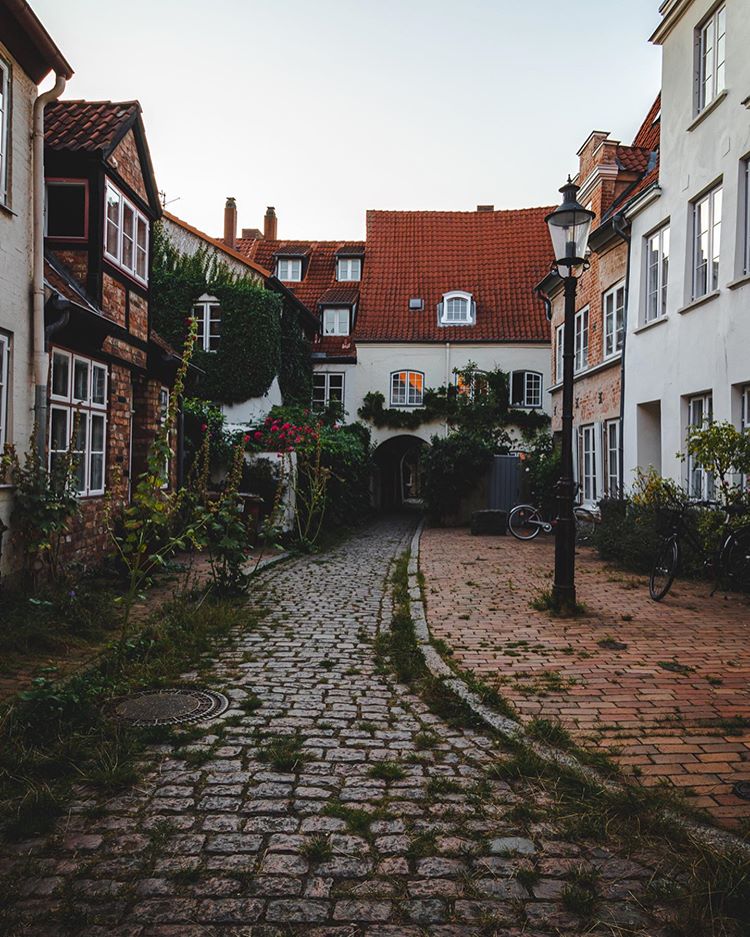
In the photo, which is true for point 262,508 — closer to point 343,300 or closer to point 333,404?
point 333,404

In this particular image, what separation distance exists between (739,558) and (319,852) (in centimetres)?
755

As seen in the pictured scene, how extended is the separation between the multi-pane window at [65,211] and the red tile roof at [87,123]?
58 cm

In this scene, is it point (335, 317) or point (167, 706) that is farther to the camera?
point (335, 317)

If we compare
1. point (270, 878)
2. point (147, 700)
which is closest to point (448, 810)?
point (270, 878)

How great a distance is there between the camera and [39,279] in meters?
8.79

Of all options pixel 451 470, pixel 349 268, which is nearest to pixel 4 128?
pixel 451 470

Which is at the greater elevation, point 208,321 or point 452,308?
point 452,308

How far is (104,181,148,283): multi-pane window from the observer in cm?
1122

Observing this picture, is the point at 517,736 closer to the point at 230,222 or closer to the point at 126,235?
the point at 126,235

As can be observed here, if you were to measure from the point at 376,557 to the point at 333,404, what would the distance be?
47.8ft

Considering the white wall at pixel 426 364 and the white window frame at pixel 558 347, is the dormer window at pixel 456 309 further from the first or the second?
the white window frame at pixel 558 347

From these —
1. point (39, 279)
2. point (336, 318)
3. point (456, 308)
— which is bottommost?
point (39, 279)

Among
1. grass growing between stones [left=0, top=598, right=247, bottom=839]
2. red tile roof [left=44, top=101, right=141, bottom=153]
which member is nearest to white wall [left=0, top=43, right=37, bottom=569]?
red tile roof [left=44, top=101, right=141, bottom=153]

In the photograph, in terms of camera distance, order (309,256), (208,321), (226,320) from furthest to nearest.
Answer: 1. (309,256)
2. (208,321)
3. (226,320)
